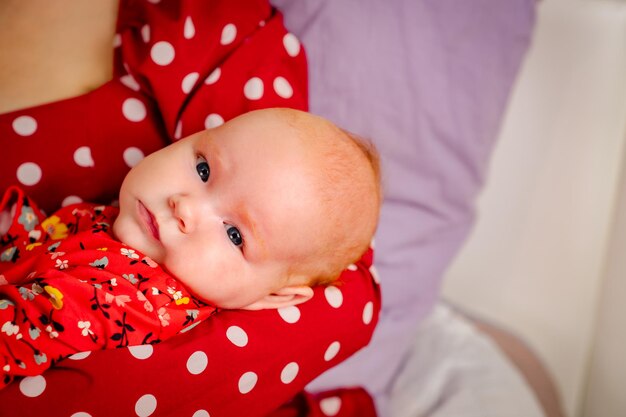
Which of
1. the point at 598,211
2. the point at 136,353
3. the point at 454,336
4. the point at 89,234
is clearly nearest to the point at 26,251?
the point at 89,234

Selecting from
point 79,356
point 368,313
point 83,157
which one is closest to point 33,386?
point 79,356

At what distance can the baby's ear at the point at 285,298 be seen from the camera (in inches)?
36.4

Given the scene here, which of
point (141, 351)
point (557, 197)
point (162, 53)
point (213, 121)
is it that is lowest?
point (557, 197)

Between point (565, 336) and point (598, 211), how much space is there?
384mm

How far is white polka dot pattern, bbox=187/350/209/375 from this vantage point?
32.4 inches

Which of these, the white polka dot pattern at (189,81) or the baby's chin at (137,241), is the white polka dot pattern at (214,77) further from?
the baby's chin at (137,241)

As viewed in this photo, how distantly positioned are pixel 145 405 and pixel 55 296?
7.6 inches

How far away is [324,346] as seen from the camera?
3.11 ft

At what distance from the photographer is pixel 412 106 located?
4.07 ft

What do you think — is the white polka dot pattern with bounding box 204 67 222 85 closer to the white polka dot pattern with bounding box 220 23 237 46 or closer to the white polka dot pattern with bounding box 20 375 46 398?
the white polka dot pattern with bounding box 220 23 237 46

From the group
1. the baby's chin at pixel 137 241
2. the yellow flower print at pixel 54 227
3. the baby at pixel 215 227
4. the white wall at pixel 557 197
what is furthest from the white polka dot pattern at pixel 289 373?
the white wall at pixel 557 197

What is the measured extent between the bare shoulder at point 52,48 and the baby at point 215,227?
0.94 feet

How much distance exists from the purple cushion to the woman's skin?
35 centimetres

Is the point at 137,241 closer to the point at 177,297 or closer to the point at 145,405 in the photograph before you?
the point at 177,297
